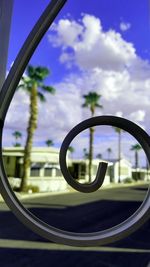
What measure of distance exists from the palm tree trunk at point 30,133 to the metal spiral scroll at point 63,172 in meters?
21.3

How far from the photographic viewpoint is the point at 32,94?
22516 mm

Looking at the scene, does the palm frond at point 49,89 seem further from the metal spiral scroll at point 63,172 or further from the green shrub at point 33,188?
the metal spiral scroll at point 63,172

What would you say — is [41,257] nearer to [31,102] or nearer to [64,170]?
[64,170]

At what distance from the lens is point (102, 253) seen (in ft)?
22.9

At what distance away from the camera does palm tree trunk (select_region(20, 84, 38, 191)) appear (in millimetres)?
21906

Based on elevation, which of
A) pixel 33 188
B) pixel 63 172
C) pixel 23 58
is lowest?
pixel 33 188

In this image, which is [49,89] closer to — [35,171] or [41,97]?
[41,97]

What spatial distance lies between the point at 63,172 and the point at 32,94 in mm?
21946

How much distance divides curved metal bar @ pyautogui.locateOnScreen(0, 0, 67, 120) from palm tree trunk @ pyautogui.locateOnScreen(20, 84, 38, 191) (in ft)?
69.8

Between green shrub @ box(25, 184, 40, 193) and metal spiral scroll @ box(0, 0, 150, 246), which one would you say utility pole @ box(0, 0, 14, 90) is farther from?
green shrub @ box(25, 184, 40, 193)

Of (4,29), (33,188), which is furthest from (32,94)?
(4,29)

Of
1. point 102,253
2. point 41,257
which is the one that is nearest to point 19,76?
point 41,257

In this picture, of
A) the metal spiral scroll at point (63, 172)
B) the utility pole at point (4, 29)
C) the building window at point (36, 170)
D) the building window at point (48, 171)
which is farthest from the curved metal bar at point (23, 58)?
the building window at point (48, 171)

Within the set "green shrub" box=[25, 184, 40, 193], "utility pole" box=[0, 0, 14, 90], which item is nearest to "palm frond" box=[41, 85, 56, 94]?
"green shrub" box=[25, 184, 40, 193]
